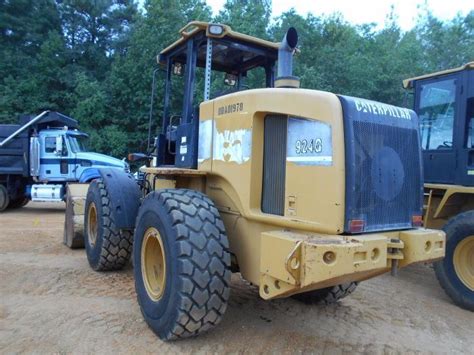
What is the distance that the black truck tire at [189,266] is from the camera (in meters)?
3.45

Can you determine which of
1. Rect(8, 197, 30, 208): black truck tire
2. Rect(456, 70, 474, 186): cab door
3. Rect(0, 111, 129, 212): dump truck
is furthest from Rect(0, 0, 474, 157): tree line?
Rect(456, 70, 474, 186): cab door

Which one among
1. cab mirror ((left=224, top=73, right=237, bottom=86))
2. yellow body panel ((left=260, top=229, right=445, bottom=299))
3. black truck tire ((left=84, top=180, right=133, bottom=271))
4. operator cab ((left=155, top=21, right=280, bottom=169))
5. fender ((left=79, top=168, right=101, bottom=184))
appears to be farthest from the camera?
fender ((left=79, top=168, right=101, bottom=184))

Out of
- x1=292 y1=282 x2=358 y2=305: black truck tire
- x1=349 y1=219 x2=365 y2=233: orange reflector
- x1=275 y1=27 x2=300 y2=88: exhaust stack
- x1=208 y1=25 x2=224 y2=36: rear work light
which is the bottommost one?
x1=292 y1=282 x2=358 y2=305: black truck tire

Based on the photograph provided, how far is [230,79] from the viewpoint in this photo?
18.7 feet

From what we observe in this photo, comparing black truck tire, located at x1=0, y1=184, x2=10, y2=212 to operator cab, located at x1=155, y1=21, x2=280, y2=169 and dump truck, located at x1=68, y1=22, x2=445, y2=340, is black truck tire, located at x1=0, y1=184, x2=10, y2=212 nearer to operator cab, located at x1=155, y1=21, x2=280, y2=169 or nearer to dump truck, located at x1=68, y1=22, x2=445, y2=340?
operator cab, located at x1=155, y1=21, x2=280, y2=169

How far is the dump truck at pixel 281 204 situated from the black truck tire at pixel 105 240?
1362 millimetres

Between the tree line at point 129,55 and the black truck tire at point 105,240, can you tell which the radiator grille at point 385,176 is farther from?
the tree line at point 129,55

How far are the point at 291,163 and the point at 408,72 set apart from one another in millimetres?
24518

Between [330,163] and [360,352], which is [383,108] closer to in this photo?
[330,163]

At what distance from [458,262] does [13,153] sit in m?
13.4

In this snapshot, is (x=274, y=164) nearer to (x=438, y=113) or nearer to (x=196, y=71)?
(x=196, y=71)

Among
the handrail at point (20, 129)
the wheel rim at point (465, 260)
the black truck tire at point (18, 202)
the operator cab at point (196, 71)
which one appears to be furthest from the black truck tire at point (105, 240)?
the black truck tire at point (18, 202)

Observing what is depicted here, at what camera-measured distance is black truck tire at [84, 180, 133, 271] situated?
5480mm

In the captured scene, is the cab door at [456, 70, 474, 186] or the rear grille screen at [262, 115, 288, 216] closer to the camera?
the rear grille screen at [262, 115, 288, 216]
